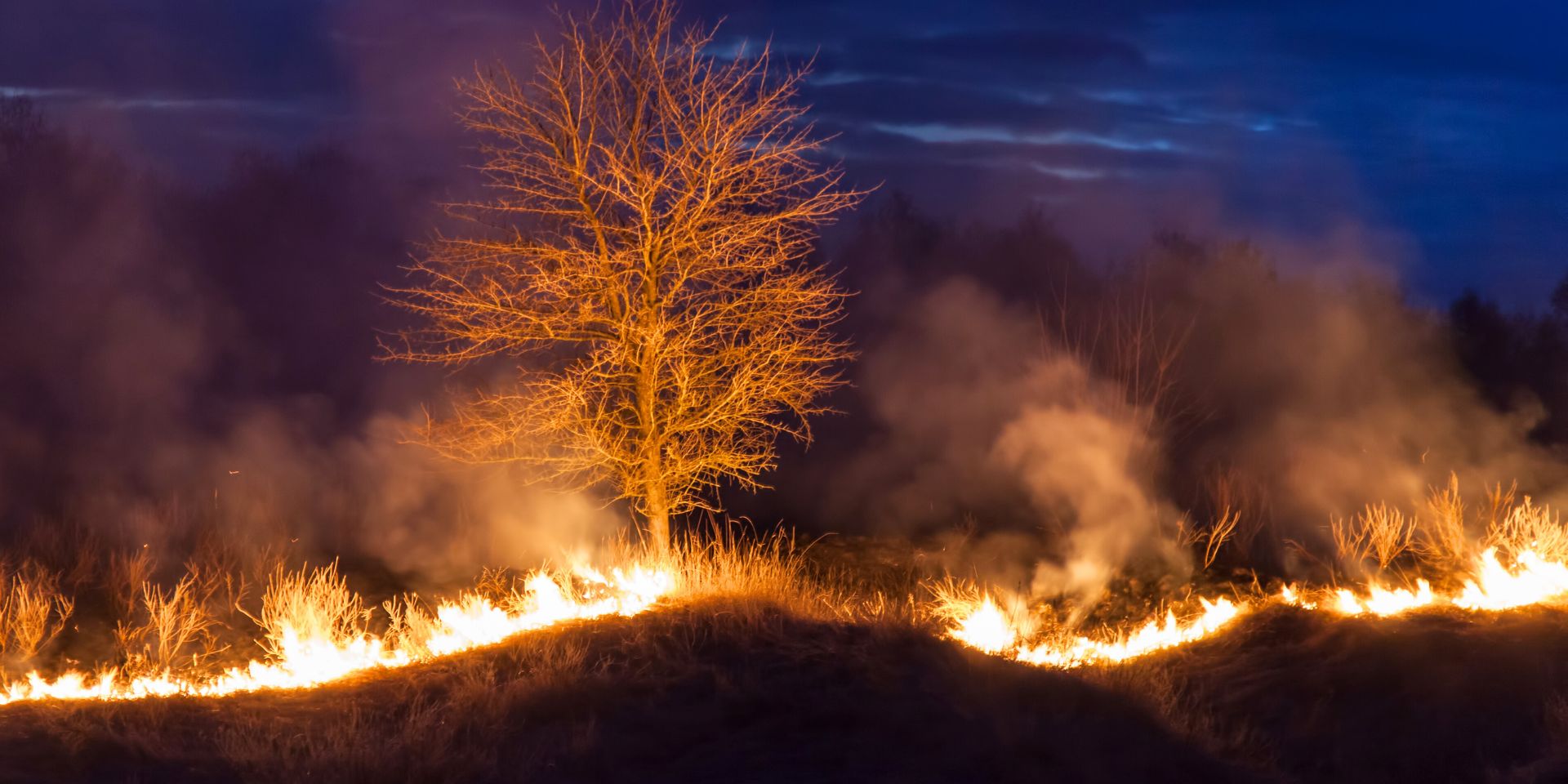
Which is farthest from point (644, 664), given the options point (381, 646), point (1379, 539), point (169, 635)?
point (1379, 539)

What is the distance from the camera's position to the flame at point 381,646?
1200 cm

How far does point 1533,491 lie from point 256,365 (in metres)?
22.5

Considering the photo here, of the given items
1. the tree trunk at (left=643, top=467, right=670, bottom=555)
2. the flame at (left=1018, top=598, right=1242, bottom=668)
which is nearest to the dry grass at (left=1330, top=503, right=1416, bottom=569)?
the flame at (left=1018, top=598, right=1242, bottom=668)

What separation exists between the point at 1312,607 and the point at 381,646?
971cm

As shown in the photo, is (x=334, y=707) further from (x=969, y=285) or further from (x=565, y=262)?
(x=969, y=285)

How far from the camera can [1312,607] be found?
50.7ft

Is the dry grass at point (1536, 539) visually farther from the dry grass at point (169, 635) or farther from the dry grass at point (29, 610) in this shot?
the dry grass at point (29, 610)

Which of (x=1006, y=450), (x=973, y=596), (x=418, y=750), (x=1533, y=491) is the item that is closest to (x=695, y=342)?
(x=973, y=596)

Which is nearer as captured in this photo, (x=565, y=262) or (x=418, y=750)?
(x=418, y=750)

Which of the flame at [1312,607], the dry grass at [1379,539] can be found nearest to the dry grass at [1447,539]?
the dry grass at [1379,539]

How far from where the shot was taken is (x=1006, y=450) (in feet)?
80.0

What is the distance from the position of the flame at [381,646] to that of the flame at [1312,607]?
129 inches

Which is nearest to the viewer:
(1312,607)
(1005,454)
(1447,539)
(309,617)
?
(309,617)

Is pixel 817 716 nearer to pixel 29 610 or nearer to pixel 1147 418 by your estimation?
pixel 29 610
